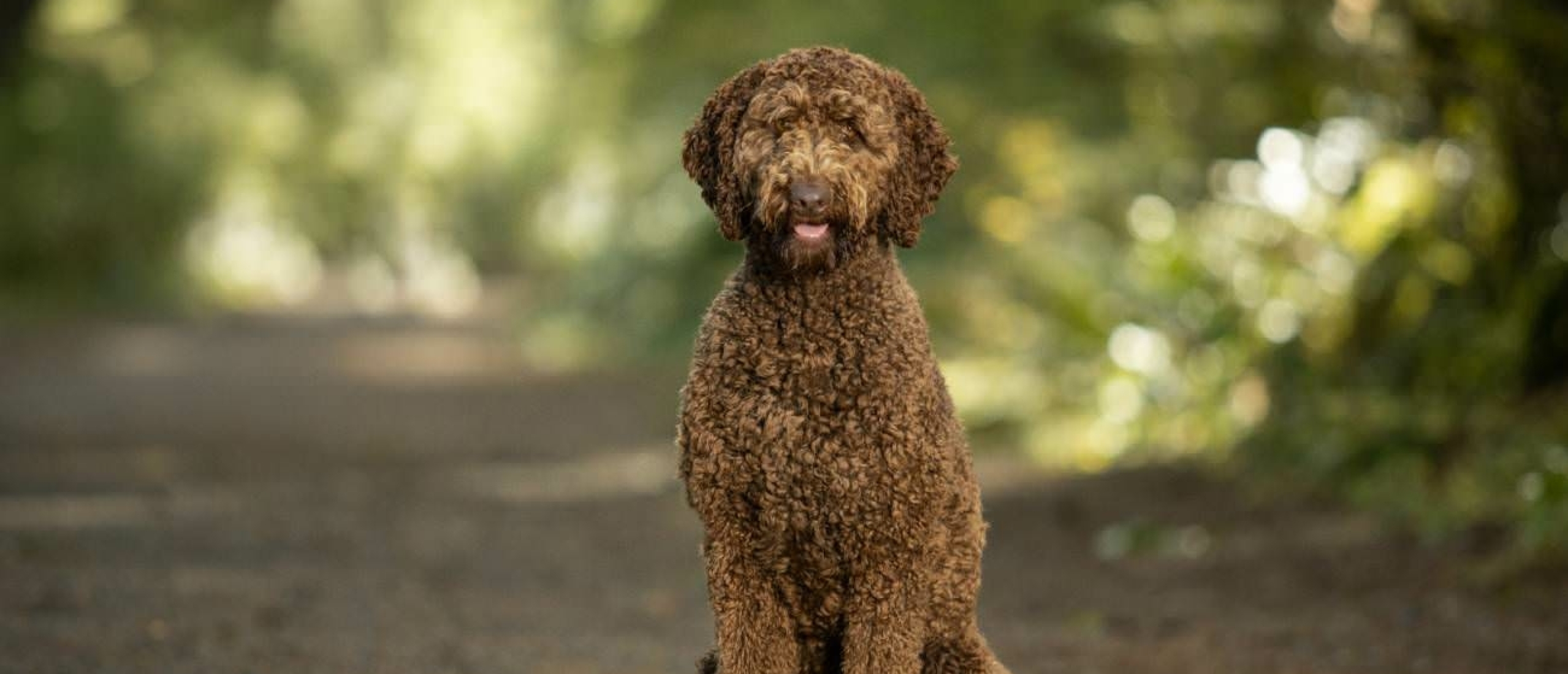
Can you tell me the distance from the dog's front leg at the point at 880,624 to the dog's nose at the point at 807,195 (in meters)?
0.87

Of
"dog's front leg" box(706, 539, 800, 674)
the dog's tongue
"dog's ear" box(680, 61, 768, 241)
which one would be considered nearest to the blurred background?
"dog's front leg" box(706, 539, 800, 674)

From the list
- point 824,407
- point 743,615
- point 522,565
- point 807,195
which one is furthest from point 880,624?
point 522,565

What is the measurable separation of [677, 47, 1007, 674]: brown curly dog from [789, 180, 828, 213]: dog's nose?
0.32 feet

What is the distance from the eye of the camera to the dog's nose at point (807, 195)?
165 inches

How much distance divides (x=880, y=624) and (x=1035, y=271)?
10.7 meters

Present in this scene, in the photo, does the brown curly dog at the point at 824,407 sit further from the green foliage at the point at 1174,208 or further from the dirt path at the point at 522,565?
the green foliage at the point at 1174,208

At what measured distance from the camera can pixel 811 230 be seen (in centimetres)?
430

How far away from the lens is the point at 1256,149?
13641 millimetres

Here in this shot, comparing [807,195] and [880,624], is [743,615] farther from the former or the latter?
[807,195]

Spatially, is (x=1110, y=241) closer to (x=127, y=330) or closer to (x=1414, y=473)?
(x=1414, y=473)

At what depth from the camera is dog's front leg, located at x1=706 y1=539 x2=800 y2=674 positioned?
4.50 meters

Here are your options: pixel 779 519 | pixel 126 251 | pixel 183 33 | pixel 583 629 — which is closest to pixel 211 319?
pixel 126 251

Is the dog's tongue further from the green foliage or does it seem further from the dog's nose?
the green foliage

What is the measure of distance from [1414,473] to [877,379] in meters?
6.74
